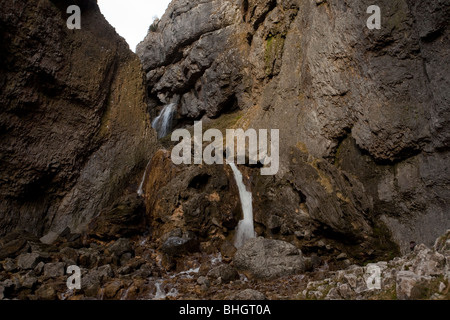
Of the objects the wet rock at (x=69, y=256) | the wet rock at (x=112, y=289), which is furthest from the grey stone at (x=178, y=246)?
the wet rock at (x=69, y=256)

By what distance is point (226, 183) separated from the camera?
16547 millimetres

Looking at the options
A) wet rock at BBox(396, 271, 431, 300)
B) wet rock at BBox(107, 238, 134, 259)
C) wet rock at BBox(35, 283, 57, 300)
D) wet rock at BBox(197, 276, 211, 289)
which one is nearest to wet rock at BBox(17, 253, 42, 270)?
wet rock at BBox(35, 283, 57, 300)

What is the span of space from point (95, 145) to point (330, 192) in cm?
1403

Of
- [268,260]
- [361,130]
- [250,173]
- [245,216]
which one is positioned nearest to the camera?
[268,260]

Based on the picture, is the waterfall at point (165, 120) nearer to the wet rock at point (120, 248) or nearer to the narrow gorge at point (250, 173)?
the narrow gorge at point (250, 173)

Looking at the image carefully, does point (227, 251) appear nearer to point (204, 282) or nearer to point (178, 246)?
point (178, 246)

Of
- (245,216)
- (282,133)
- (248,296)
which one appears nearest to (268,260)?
(248,296)

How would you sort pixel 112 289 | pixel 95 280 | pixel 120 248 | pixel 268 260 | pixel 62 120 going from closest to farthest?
pixel 112 289 → pixel 95 280 → pixel 268 260 → pixel 120 248 → pixel 62 120

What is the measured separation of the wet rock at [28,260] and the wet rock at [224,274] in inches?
255

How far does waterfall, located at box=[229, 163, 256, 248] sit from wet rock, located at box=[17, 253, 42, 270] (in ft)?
26.5

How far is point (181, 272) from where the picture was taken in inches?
464

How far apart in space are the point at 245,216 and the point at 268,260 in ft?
16.1

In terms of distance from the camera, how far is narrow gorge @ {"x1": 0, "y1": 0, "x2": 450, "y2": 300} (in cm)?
1057

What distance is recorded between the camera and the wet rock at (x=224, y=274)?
1052 cm
